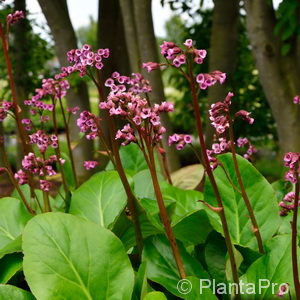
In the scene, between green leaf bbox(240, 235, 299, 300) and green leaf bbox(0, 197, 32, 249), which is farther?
→ green leaf bbox(0, 197, 32, 249)

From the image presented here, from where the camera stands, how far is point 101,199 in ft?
5.49

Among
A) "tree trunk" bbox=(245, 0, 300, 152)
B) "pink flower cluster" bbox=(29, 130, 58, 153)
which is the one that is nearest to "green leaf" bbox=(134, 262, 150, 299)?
"pink flower cluster" bbox=(29, 130, 58, 153)

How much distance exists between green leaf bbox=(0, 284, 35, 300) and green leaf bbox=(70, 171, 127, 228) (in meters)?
0.39

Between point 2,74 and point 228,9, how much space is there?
125 inches

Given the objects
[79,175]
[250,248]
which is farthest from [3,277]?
[79,175]

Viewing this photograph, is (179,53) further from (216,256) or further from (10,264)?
(10,264)

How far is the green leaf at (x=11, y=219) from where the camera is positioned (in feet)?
5.46

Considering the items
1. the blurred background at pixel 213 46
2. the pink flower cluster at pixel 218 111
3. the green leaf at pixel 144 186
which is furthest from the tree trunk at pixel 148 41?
the pink flower cluster at pixel 218 111

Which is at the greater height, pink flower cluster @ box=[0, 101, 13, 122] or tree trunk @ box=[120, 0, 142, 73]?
tree trunk @ box=[120, 0, 142, 73]

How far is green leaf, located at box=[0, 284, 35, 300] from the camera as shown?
1.26 m

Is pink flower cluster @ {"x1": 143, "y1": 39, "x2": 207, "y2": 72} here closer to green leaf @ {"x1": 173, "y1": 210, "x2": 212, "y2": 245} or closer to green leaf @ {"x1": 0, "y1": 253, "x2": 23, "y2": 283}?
green leaf @ {"x1": 173, "y1": 210, "x2": 212, "y2": 245}

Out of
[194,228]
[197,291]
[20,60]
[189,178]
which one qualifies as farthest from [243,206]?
[20,60]

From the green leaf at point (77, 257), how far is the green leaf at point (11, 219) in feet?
1.38

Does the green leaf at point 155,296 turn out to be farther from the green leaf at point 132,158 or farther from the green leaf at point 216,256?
the green leaf at point 132,158
